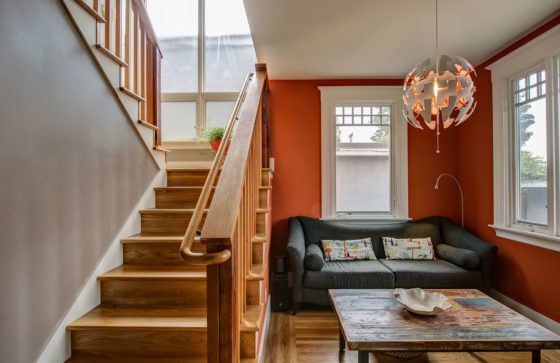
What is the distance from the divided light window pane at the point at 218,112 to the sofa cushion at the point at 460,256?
315 centimetres

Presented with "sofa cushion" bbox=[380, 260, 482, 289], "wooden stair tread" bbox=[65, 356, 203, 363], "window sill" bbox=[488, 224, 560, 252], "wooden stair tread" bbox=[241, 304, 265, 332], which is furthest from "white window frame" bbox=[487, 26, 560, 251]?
"wooden stair tread" bbox=[65, 356, 203, 363]

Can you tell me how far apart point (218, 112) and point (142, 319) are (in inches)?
113

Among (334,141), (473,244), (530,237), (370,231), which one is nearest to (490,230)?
(473,244)

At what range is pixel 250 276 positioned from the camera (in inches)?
63.9

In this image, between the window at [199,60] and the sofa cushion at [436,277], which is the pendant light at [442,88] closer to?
the sofa cushion at [436,277]

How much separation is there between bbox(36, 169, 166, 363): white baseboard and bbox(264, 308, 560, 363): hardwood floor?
1.31 meters

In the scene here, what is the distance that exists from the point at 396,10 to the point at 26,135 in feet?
8.39

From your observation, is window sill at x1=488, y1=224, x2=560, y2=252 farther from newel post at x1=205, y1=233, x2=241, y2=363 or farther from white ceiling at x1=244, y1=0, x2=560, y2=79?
newel post at x1=205, y1=233, x2=241, y2=363

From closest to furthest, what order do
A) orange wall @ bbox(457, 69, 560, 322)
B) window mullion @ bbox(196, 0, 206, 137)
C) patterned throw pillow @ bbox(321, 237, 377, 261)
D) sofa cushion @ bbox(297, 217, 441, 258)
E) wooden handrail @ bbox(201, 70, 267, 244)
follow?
wooden handrail @ bbox(201, 70, 267, 244), orange wall @ bbox(457, 69, 560, 322), patterned throw pillow @ bbox(321, 237, 377, 261), sofa cushion @ bbox(297, 217, 441, 258), window mullion @ bbox(196, 0, 206, 137)

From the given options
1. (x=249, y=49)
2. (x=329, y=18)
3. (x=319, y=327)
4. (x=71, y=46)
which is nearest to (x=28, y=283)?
(x=71, y=46)

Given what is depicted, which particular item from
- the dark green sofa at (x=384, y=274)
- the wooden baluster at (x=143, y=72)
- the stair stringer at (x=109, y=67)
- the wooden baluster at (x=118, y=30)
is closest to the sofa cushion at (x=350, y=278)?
the dark green sofa at (x=384, y=274)

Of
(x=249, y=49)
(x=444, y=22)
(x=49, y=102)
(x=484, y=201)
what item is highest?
(x=249, y=49)

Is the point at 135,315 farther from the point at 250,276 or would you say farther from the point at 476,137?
the point at 476,137

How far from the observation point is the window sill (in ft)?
7.52
